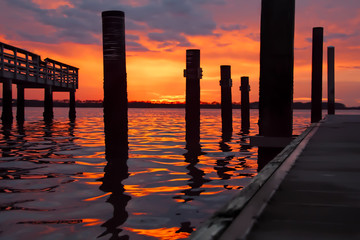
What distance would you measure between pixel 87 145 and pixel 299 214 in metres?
11.5

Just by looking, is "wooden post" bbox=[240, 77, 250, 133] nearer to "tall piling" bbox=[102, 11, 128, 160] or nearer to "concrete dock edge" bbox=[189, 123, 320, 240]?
"tall piling" bbox=[102, 11, 128, 160]

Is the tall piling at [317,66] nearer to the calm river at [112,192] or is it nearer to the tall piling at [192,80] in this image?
the tall piling at [192,80]

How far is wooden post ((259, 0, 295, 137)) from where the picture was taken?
18.2 feet

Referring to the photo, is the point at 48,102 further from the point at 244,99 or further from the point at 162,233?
the point at 162,233

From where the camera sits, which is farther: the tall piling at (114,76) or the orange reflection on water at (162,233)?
the tall piling at (114,76)

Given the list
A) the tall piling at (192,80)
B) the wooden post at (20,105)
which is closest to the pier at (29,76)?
the wooden post at (20,105)

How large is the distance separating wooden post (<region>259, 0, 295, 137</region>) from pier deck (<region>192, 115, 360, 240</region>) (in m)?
1.20

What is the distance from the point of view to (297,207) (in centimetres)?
273

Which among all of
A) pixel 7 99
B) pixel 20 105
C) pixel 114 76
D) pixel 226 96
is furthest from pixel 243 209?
pixel 20 105

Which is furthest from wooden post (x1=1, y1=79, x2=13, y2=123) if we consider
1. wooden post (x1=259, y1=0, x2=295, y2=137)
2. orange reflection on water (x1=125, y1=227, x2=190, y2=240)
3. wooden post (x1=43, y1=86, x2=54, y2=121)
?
orange reflection on water (x1=125, y1=227, x2=190, y2=240)

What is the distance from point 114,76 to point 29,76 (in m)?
16.0

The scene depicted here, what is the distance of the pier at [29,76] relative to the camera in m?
20.1

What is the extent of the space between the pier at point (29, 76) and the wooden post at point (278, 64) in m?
16.3

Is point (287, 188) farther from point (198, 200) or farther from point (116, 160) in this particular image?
point (116, 160)
